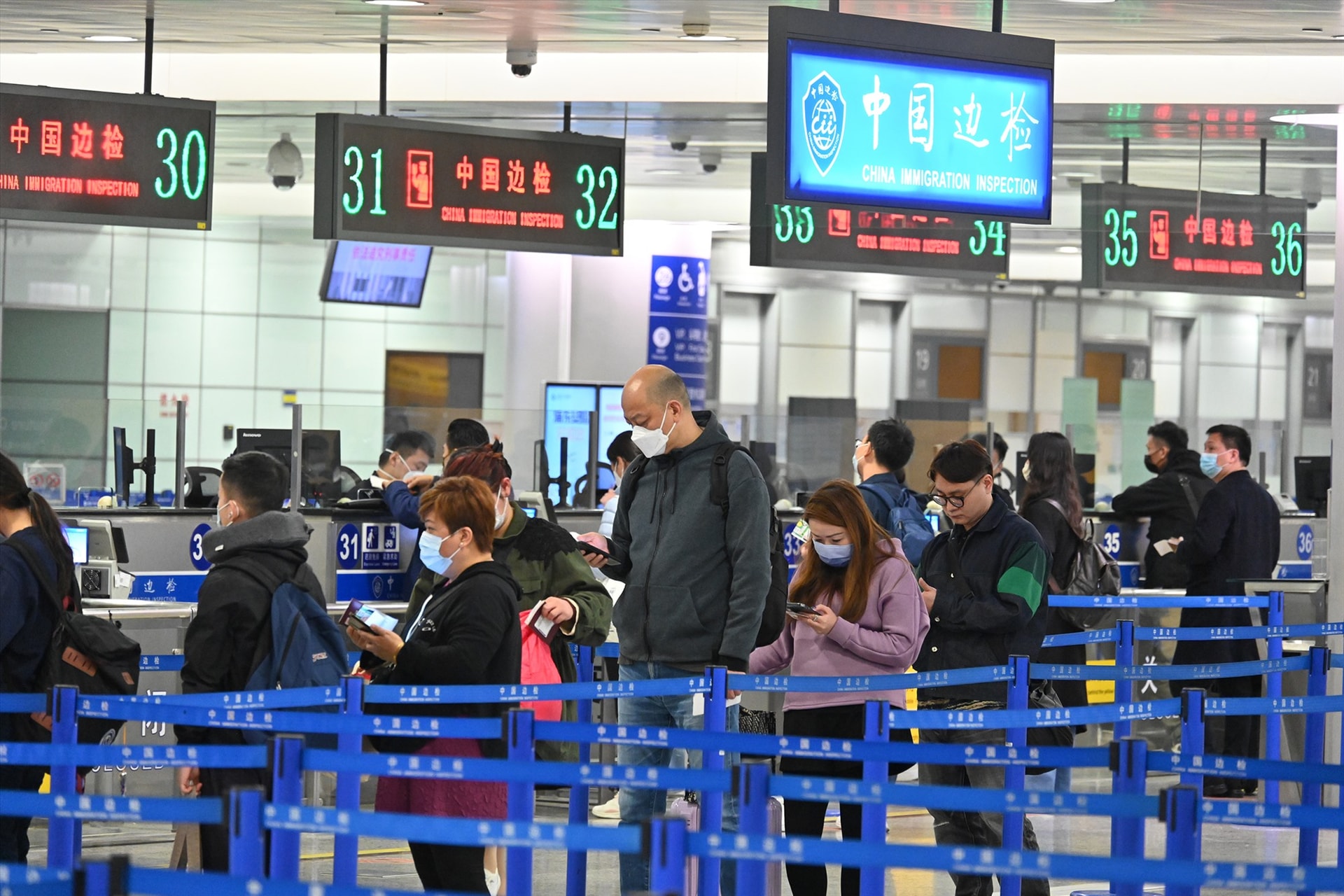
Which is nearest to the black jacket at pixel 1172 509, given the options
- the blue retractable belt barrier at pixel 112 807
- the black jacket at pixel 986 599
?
the black jacket at pixel 986 599

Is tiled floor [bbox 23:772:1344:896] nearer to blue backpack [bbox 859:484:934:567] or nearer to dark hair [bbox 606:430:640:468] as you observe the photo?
blue backpack [bbox 859:484:934:567]

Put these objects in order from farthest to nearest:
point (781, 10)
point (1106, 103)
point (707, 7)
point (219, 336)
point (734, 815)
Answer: point (219, 336)
point (1106, 103)
point (707, 7)
point (781, 10)
point (734, 815)

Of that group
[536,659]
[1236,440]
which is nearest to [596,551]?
[536,659]

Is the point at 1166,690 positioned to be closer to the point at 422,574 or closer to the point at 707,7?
the point at 707,7

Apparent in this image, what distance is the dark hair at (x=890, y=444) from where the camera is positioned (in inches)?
285

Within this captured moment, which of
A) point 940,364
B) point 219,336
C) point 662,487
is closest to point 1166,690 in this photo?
point 662,487

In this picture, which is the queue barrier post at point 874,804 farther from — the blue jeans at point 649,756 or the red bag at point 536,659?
the red bag at point 536,659

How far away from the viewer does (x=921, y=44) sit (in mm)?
6512

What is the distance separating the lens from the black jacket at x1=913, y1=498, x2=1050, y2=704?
5.47 meters

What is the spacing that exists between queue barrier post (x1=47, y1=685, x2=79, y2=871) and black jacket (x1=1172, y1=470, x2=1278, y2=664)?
20.1 feet

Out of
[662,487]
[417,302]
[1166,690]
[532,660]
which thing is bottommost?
[1166,690]

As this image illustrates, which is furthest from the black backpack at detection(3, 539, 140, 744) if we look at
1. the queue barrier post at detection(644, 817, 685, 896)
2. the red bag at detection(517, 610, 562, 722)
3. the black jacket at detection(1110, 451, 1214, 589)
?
the black jacket at detection(1110, 451, 1214, 589)

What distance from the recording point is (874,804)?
428cm

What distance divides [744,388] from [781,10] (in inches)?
647
